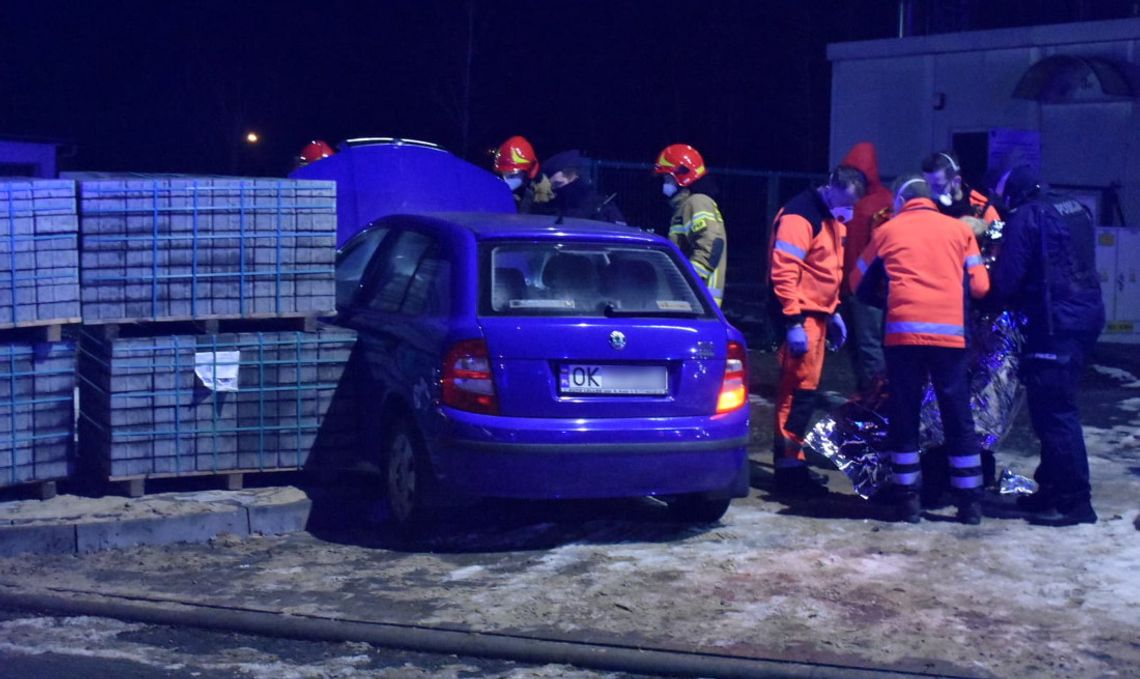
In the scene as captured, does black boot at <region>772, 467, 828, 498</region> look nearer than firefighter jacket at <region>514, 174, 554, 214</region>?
Yes

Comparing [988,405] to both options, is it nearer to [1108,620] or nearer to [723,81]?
[1108,620]

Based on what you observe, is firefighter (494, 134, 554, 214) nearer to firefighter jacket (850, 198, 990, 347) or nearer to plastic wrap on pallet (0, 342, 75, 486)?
firefighter jacket (850, 198, 990, 347)

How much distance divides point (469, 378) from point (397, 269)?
1359 millimetres

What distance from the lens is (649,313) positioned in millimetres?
6746

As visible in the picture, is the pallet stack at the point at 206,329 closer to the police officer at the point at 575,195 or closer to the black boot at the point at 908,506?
the police officer at the point at 575,195

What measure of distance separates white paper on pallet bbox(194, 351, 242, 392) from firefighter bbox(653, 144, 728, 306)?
3.01 meters

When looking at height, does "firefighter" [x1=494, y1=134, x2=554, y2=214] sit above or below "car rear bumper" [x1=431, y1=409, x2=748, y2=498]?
above

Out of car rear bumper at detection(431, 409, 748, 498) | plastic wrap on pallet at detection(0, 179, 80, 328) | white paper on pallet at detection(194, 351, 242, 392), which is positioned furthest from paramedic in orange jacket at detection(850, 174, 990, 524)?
plastic wrap on pallet at detection(0, 179, 80, 328)

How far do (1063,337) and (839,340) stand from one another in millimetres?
1462

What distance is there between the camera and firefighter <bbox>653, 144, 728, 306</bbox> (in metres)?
9.01

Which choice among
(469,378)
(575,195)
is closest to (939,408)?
(469,378)

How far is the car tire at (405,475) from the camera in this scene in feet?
22.5

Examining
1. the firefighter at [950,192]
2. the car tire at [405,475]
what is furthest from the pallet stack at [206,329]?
the firefighter at [950,192]

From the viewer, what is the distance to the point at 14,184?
22.7 ft
